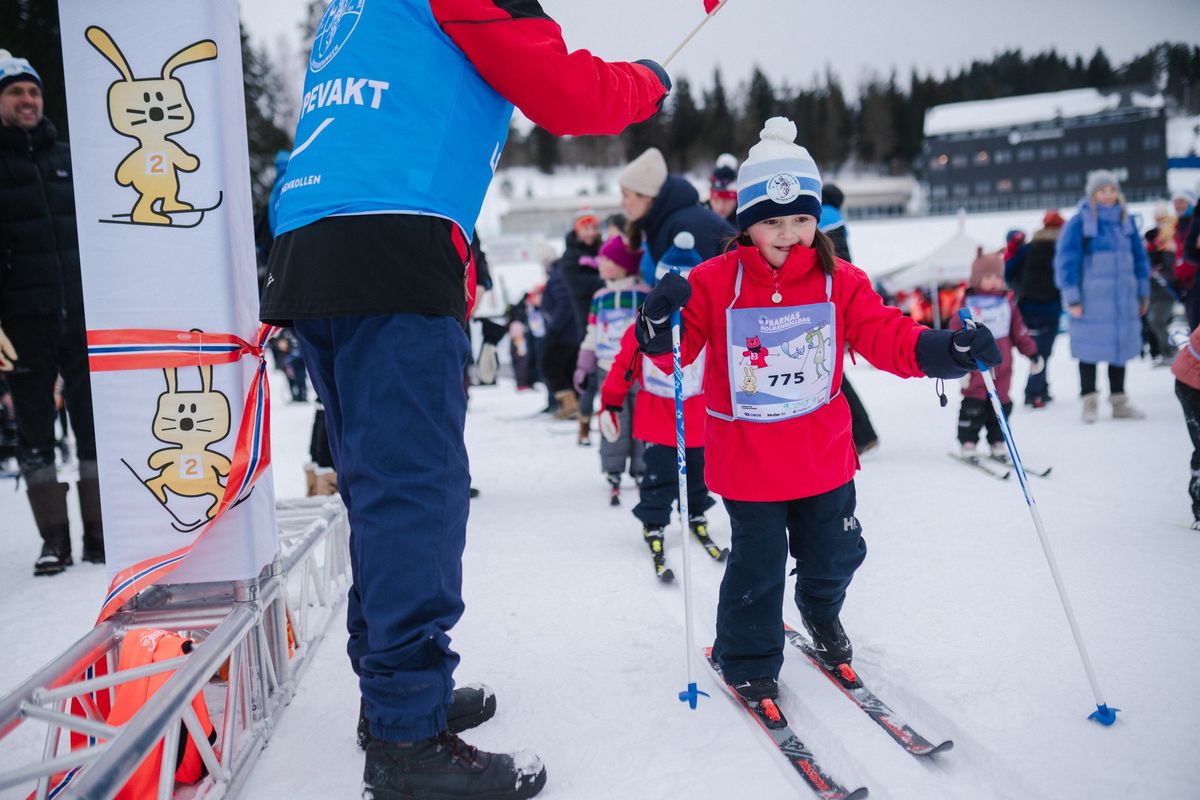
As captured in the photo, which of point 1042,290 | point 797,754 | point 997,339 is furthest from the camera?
point 1042,290

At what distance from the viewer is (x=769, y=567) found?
2172 millimetres

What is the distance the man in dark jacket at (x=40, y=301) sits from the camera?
3.25 meters

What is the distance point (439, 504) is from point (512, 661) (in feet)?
3.38

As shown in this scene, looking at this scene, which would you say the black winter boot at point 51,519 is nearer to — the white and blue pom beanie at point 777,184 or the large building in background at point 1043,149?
the white and blue pom beanie at point 777,184

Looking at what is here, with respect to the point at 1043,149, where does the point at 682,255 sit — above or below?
below

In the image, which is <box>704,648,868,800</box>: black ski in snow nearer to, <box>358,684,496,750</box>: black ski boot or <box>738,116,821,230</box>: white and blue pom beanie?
<box>358,684,496,750</box>: black ski boot

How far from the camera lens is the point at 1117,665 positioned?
217cm

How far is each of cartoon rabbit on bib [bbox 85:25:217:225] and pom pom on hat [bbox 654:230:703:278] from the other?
1979 mm

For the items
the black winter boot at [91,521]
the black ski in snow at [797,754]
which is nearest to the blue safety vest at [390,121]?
the black ski in snow at [797,754]

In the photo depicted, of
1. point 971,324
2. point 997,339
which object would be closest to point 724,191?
point 997,339

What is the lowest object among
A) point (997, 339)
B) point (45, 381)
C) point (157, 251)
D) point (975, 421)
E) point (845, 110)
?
point (975, 421)

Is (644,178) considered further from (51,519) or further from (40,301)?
(51,519)

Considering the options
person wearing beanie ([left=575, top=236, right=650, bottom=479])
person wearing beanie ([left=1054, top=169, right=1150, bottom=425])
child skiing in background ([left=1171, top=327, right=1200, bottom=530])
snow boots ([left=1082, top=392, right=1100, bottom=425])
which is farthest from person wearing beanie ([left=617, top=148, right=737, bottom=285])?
snow boots ([left=1082, top=392, right=1100, bottom=425])

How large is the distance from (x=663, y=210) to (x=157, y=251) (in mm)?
2395
